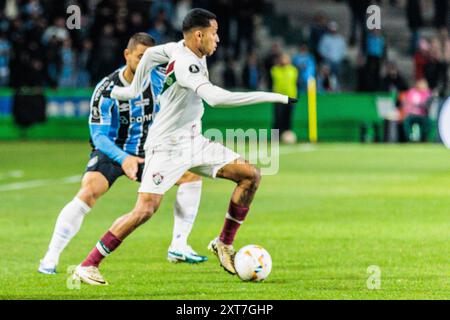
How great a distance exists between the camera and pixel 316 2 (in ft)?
133

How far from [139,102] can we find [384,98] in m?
21.7

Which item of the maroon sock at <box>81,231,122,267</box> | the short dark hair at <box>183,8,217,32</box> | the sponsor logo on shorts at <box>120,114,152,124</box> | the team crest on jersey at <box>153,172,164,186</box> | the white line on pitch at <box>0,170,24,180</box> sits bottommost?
the white line on pitch at <box>0,170,24,180</box>

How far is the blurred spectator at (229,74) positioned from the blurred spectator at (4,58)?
591 centimetres

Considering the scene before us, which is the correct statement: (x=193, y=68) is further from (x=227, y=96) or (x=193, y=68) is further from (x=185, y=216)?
(x=185, y=216)

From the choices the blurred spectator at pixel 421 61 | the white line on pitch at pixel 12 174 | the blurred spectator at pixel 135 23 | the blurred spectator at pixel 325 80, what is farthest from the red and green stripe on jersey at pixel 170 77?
the blurred spectator at pixel 421 61

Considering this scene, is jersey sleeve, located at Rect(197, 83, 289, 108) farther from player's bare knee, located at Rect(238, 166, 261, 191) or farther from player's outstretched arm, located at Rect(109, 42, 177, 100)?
player's bare knee, located at Rect(238, 166, 261, 191)

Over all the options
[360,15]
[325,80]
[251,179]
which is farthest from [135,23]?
[251,179]

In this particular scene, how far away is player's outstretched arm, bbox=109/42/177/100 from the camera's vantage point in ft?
36.1

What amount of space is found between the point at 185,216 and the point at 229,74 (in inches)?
870

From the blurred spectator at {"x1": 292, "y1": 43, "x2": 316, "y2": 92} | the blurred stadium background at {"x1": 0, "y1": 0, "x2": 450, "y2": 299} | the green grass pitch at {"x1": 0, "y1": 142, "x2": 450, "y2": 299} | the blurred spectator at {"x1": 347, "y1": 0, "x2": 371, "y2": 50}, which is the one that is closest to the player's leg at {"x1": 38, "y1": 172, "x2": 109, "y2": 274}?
the green grass pitch at {"x1": 0, "y1": 142, "x2": 450, "y2": 299}

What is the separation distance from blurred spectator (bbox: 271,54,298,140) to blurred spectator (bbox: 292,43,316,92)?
48cm

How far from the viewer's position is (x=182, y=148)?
1109cm
